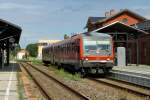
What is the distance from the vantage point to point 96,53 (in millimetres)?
29438

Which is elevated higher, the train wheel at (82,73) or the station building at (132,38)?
the station building at (132,38)

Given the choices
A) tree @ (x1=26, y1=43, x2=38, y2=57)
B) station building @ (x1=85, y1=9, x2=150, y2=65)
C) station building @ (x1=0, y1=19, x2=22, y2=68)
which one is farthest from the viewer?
tree @ (x1=26, y1=43, x2=38, y2=57)

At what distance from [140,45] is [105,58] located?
2370 centimetres

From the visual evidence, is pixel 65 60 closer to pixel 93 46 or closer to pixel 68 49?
pixel 68 49

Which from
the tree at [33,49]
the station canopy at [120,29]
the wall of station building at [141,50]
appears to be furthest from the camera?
the tree at [33,49]

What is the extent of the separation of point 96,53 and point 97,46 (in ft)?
1.67

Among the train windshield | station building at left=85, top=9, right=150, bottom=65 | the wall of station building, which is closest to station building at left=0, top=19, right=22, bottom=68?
station building at left=85, top=9, right=150, bottom=65

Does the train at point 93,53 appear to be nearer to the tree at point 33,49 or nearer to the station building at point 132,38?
the station building at point 132,38

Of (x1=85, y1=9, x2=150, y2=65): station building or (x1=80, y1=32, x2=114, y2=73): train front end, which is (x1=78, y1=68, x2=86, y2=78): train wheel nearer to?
(x1=80, y1=32, x2=114, y2=73): train front end

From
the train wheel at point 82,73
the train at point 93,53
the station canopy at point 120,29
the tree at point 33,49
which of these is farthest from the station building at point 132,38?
the tree at point 33,49

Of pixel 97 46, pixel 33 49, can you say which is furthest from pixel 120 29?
pixel 33 49

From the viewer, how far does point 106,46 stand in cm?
2978

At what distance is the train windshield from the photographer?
29453mm

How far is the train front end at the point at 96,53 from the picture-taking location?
29.1 meters
